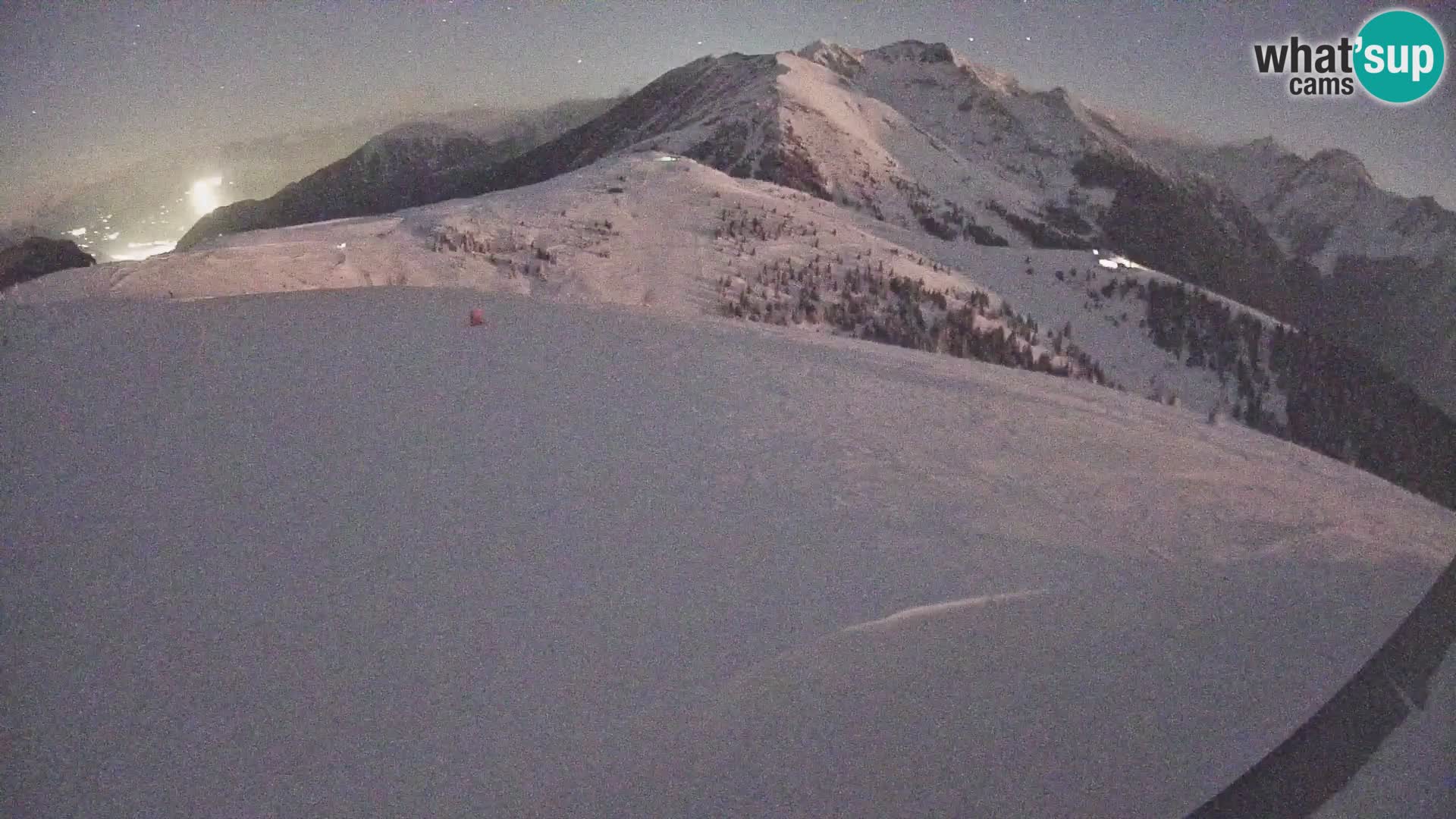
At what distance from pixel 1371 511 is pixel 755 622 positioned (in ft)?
16.1

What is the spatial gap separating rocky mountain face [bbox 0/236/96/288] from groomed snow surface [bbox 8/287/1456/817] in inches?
278

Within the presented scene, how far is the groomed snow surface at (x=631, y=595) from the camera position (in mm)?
2146

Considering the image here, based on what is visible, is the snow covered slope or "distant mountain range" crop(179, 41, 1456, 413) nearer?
the snow covered slope

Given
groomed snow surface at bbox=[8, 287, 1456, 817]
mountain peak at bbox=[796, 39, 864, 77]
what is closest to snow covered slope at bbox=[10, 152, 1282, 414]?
groomed snow surface at bbox=[8, 287, 1456, 817]

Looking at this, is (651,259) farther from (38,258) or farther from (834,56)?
(834,56)

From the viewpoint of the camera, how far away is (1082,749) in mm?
2117

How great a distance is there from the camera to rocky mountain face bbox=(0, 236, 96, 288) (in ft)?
35.8

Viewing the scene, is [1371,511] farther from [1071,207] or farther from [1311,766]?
[1071,207]

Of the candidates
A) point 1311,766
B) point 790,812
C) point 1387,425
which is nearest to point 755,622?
point 790,812

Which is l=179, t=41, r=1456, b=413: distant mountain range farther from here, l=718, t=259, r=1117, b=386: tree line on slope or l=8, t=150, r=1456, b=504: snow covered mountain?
l=718, t=259, r=1117, b=386: tree line on slope

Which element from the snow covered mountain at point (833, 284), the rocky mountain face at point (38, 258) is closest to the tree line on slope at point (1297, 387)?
the snow covered mountain at point (833, 284)

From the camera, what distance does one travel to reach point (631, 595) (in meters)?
3.12

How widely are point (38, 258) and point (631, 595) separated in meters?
14.3

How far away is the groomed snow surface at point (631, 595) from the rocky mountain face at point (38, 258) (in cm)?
705
